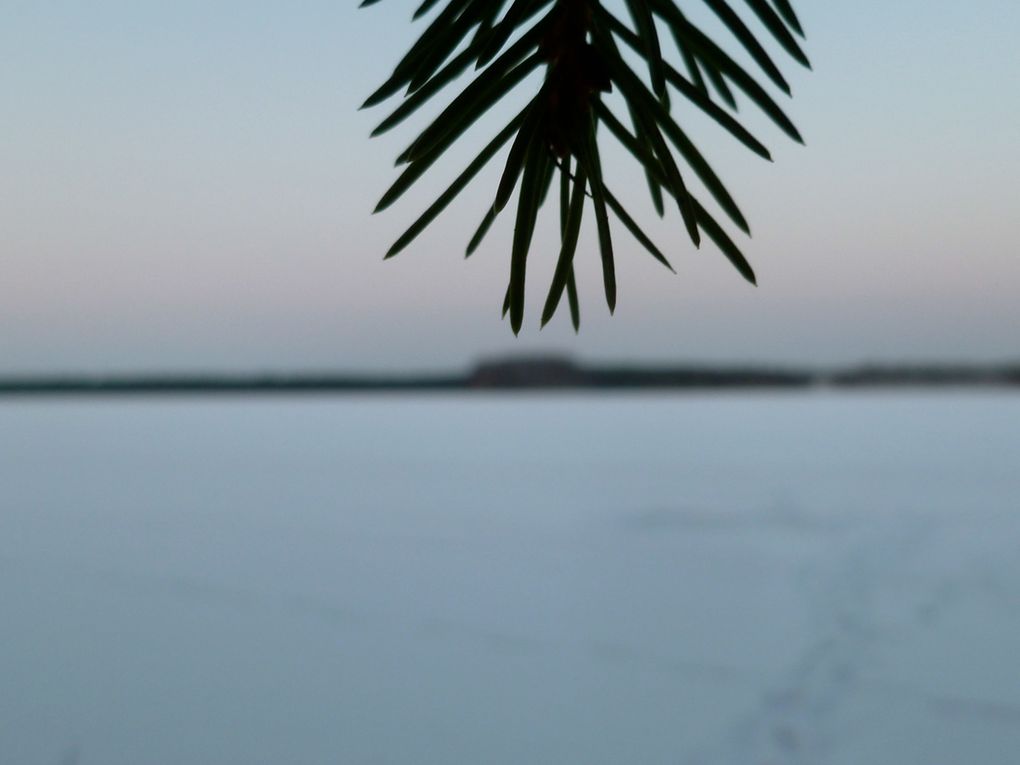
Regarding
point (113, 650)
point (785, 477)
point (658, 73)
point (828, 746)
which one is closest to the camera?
point (658, 73)

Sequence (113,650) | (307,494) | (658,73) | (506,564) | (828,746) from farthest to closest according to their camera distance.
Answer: (307,494) → (506,564) → (113,650) → (828,746) → (658,73)

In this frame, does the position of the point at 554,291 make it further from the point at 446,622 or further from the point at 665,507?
the point at 665,507

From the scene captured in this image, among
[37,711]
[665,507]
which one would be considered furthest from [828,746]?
[665,507]

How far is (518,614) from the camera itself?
189 cm

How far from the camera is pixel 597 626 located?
1.84 meters

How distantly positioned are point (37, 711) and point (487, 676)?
0.73 meters

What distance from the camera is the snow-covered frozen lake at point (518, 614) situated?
4.42 ft

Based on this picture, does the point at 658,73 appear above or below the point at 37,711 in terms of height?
above

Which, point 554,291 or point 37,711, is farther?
point 37,711

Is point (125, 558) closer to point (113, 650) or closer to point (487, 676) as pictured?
point (113, 650)

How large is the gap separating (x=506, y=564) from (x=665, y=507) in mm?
929

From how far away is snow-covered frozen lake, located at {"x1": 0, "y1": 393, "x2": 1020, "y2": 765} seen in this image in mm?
1348

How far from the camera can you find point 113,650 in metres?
1.68

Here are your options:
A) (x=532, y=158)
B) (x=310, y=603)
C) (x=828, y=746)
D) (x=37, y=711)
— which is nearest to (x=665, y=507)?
(x=310, y=603)
